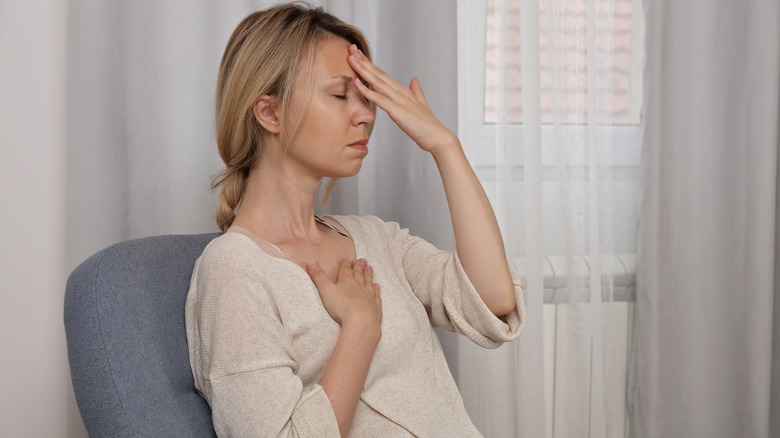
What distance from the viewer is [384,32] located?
174 centimetres

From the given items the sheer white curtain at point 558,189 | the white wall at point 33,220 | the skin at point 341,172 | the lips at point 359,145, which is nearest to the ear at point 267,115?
the skin at point 341,172

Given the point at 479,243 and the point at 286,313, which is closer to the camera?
the point at 286,313

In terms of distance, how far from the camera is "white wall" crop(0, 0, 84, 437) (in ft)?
5.04

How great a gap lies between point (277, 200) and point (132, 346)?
0.34 m

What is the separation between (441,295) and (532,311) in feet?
2.02

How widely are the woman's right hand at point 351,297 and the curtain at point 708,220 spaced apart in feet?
3.31

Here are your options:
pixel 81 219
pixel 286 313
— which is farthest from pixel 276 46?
pixel 81 219

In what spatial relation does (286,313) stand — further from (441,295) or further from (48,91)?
(48,91)

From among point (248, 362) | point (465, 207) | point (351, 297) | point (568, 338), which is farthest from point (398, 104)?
point (568, 338)

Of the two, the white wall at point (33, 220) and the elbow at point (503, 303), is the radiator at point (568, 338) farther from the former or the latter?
the white wall at point (33, 220)

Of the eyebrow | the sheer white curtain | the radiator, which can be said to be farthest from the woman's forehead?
the radiator

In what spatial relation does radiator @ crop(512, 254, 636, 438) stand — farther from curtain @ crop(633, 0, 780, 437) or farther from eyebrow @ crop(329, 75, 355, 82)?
eyebrow @ crop(329, 75, 355, 82)

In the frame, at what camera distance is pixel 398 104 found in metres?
1.27

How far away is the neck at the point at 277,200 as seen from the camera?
4.09ft
